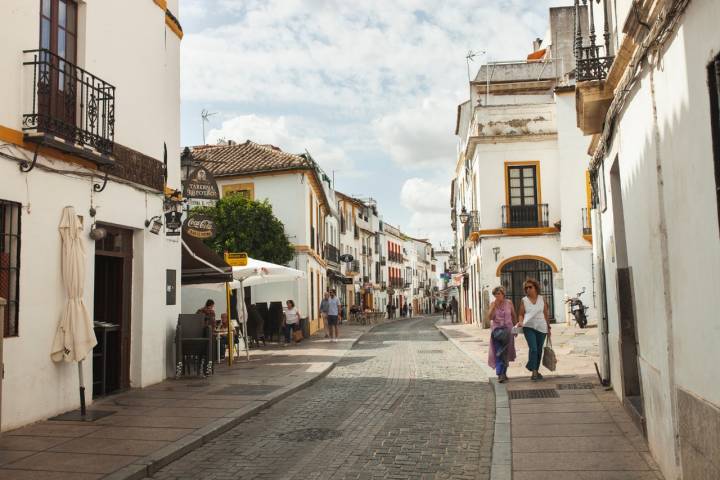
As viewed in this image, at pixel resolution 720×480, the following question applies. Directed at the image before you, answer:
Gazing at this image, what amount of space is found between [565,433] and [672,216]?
3.36 meters

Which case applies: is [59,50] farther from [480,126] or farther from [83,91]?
[480,126]

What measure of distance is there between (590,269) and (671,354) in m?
22.9

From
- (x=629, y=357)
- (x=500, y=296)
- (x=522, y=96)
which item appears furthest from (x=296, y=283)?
(x=629, y=357)

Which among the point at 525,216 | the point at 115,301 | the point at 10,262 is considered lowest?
the point at 115,301

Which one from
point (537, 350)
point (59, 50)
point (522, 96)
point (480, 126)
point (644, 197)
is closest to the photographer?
point (644, 197)

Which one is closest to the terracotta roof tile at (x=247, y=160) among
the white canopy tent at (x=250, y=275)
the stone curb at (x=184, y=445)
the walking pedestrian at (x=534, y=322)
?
the white canopy tent at (x=250, y=275)

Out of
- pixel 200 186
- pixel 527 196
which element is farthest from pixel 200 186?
pixel 527 196

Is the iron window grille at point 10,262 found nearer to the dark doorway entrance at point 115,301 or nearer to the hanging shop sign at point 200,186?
the dark doorway entrance at point 115,301

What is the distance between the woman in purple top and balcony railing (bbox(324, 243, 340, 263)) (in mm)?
26809

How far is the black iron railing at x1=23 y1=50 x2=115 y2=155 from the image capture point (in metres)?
8.29

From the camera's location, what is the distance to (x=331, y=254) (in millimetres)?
40531

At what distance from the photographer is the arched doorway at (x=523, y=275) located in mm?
28656

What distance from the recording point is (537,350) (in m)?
11.1

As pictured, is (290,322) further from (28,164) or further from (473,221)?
(28,164)
